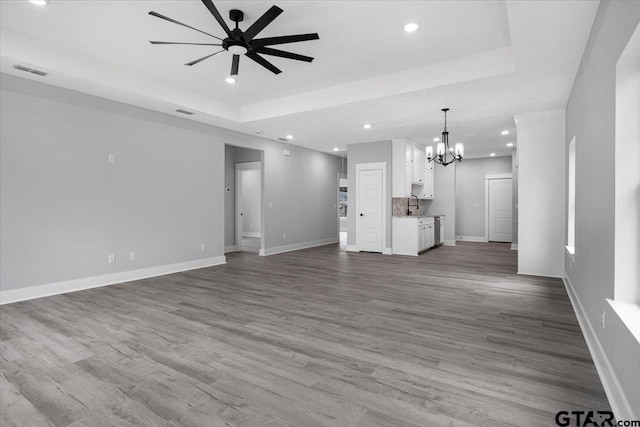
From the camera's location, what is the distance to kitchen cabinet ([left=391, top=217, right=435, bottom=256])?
7961mm

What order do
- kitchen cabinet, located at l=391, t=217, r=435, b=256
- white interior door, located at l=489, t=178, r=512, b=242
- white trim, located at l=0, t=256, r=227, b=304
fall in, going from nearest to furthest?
white trim, located at l=0, t=256, r=227, b=304 → kitchen cabinet, located at l=391, t=217, r=435, b=256 → white interior door, located at l=489, t=178, r=512, b=242

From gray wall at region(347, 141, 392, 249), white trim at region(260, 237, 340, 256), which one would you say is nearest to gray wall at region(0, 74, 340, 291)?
white trim at region(260, 237, 340, 256)

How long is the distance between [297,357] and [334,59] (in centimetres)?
355

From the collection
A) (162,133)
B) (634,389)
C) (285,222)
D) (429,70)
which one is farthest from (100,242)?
(634,389)

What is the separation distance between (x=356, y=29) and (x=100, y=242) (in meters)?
4.56

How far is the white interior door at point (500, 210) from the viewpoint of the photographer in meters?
10.8

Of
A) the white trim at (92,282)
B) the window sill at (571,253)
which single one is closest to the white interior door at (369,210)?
the white trim at (92,282)

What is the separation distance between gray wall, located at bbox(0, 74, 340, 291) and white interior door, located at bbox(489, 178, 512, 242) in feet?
26.2

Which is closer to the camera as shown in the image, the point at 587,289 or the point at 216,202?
the point at 587,289

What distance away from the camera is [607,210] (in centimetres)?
227

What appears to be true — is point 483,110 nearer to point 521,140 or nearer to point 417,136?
point 521,140

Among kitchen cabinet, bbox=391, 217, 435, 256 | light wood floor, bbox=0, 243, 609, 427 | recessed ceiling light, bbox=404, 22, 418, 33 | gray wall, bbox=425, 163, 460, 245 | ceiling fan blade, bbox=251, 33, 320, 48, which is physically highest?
recessed ceiling light, bbox=404, 22, 418, 33

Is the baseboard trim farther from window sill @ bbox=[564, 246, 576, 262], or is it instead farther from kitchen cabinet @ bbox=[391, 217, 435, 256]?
kitchen cabinet @ bbox=[391, 217, 435, 256]

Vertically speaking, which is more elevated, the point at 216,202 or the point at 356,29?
the point at 356,29
